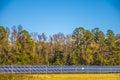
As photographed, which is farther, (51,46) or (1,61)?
(51,46)

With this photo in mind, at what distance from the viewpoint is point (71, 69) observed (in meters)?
45.1

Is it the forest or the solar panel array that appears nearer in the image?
the solar panel array

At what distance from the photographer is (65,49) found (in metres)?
56.7

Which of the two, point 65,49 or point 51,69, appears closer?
point 51,69

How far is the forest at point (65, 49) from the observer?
51.6m

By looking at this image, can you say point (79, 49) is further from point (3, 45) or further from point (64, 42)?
point (3, 45)

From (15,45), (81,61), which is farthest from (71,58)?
(15,45)

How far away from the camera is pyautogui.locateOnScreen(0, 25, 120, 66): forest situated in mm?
51594

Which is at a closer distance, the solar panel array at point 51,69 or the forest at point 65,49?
the solar panel array at point 51,69

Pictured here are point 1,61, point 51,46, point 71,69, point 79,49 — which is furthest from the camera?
point 51,46

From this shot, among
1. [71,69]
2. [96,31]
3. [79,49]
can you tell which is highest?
[96,31]

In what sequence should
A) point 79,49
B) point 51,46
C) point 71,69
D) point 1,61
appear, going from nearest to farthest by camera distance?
point 71,69 → point 1,61 → point 79,49 → point 51,46

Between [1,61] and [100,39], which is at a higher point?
[100,39]

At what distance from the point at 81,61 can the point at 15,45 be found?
1242 centimetres
